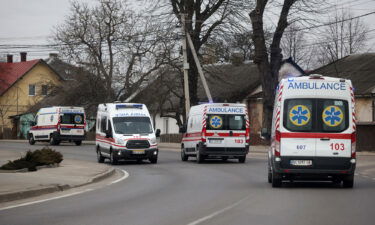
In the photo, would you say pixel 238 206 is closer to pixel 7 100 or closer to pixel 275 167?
pixel 275 167

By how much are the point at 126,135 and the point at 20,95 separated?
6476cm

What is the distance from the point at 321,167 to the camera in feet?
59.9

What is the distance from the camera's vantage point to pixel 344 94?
1830cm

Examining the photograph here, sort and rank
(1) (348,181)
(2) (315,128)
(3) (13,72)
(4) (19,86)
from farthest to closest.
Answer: (4) (19,86)
(3) (13,72)
(1) (348,181)
(2) (315,128)

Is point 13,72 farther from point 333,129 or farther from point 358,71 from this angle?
point 333,129

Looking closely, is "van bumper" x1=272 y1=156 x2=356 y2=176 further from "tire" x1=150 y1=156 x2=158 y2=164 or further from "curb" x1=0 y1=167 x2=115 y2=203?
"tire" x1=150 y1=156 x2=158 y2=164

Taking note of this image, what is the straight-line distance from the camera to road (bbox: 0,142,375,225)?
12.2 metres

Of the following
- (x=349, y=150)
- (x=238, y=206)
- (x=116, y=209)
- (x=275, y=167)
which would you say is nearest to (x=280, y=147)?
(x=275, y=167)

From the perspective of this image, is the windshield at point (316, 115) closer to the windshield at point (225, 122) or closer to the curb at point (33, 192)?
the curb at point (33, 192)

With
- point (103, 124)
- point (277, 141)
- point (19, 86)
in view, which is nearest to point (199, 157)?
point (103, 124)

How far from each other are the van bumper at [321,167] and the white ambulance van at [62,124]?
123ft

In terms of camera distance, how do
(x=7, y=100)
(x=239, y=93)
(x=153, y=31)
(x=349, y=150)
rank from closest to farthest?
(x=349, y=150) → (x=153, y=31) → (x=239, y=93) → (x=7, y=100)

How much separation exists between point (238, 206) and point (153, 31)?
36.8 meters

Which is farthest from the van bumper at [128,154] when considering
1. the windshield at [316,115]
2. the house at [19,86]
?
the house at [19,86]
